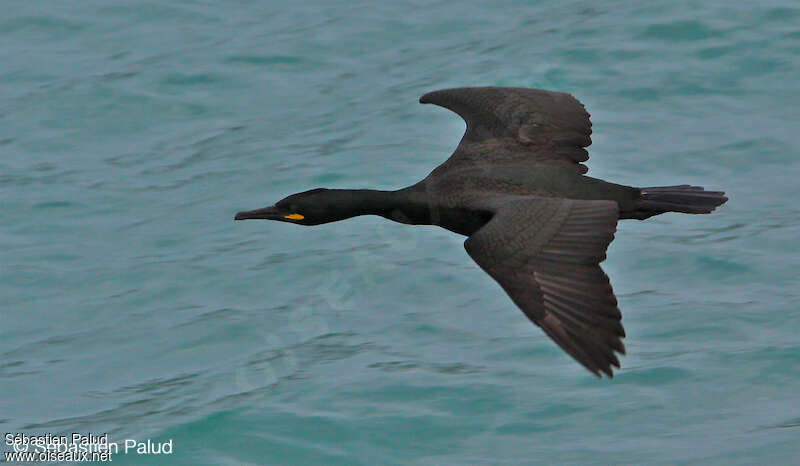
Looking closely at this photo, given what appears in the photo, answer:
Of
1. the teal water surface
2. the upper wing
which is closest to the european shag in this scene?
the upper wing

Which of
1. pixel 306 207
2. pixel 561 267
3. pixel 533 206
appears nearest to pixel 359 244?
pixel 306 207

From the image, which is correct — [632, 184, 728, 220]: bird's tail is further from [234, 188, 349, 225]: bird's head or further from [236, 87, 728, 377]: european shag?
[234, 188, 349, 225]: bird's head

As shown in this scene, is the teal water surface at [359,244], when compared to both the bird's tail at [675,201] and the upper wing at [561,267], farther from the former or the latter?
the upper wing at [561,267]

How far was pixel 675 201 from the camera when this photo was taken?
22.9 feet

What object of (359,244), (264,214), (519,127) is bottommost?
(359,244)

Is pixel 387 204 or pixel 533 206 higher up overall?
pixel 533 206

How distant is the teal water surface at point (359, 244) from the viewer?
7492 mm

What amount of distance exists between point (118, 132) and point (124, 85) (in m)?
0.64

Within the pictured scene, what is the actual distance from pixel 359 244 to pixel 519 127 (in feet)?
7.71

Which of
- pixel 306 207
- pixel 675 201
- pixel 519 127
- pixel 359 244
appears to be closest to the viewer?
pixel 675 201

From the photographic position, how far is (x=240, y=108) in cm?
1125

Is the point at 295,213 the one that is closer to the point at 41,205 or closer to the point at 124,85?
the point at 41,205

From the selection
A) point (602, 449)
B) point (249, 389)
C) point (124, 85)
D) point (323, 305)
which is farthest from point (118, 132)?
point (602, 449)

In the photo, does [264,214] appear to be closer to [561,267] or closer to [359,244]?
[561,267]
